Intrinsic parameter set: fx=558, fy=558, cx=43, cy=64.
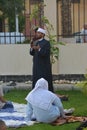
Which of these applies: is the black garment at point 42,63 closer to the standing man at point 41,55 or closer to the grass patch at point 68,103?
the standing man at point 41,55

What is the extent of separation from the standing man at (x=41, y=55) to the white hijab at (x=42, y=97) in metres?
2.37

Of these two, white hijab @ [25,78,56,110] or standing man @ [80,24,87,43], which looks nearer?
white hijab @ [25,78,56,110]

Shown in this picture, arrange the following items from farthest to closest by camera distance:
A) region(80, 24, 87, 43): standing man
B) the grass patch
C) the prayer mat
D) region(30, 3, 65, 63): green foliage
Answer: region(80, 24, 87, 43): standing man
region(30, 3, 65, 63): green foliage
the prayer mat
the grass patch

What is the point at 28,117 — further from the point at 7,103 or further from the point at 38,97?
the point at 7,103

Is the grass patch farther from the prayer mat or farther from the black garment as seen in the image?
the black garment

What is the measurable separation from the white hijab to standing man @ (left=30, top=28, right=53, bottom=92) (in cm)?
237

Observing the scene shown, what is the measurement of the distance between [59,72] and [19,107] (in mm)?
4285

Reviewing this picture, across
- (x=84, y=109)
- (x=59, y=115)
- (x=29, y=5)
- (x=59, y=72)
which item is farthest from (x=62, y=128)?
(x=29, y=5)

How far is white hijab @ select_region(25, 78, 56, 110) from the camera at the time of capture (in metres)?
10.3

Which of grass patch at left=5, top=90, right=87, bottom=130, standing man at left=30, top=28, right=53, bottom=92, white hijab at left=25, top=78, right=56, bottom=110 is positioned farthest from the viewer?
standing man at left=30, top=28, right=53, bottom=92

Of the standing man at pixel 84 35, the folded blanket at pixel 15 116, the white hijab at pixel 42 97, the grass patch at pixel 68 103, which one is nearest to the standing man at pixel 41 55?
the grass patch at pixel 68 103

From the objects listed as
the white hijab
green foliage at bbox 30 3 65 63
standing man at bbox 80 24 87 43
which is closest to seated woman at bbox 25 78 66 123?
the white hijab

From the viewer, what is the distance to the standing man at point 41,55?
12.8 m

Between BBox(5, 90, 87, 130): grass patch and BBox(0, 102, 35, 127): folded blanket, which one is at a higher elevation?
BBox(0, 102, 35, 127): folded blanket
